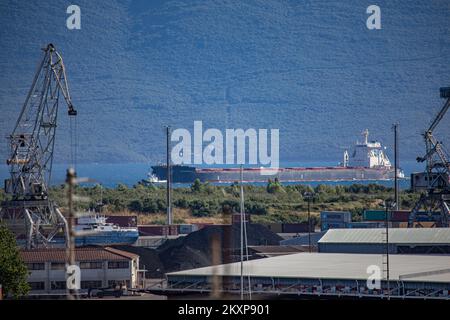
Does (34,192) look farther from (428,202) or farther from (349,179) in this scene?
(349,179)

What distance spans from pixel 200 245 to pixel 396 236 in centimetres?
1043

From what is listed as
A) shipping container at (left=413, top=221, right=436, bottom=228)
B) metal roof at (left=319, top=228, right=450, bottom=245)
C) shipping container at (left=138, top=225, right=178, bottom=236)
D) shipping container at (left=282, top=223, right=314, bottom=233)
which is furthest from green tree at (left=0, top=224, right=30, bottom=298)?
shipping container at (left=282, top=223, right=314, bottom=233)

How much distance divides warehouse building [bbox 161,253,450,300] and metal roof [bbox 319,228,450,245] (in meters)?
5.07

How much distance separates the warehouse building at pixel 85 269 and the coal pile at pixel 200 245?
3.80 metres

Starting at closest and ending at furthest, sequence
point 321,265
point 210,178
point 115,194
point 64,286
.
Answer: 1. point 321,265
2. point 64,286
3. point 115,194
4. point 210,178

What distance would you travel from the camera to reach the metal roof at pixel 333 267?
39469mm

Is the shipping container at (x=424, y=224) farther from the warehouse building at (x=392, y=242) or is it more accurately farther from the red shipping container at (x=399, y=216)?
the warehouse building at (x=392, y=242)

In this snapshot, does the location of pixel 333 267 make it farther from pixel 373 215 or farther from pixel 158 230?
pixel 373 215

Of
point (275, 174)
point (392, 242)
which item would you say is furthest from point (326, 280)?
point (275, 174)

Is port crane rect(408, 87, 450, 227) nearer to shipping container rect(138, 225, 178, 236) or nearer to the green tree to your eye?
shipping container rect(138, 225, 178, 236)

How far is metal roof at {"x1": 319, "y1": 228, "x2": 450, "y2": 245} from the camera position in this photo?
50.2 metres
